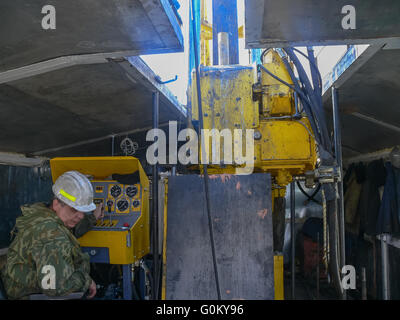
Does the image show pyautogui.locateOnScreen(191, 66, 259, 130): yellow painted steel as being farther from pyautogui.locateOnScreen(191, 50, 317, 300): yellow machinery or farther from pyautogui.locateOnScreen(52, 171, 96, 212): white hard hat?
pyautogui.locateOnScreen(52, 171, 96, 212): white hard hat

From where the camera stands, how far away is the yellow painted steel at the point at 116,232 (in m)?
2.92

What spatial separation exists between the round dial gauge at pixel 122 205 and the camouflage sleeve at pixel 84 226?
373 mm

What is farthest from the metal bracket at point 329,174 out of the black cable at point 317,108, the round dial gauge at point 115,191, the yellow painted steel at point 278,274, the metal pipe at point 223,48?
the round dial gauge at point 115,191

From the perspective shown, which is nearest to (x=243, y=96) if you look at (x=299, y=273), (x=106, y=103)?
(x=106, y=103)

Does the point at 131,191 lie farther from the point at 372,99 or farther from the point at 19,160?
the point at 372,99

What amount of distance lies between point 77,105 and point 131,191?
1062 millimetres

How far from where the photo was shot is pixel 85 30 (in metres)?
1.73

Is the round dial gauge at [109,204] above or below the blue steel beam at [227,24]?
below

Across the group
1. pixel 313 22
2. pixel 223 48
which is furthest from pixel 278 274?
pixel 223 48

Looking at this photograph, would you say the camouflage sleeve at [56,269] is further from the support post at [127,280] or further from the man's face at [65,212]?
the support post at [127,280]

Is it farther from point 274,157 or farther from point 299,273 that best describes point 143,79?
point 299,273

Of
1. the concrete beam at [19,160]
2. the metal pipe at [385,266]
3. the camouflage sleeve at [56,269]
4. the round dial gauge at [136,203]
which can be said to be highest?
the concrete beam at [19,160]

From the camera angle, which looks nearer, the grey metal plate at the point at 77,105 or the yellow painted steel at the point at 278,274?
the grey metal plate at the point at 77,105

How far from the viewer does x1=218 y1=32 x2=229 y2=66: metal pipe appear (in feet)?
10.6
